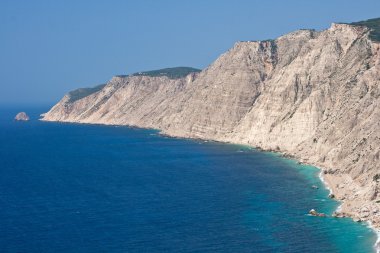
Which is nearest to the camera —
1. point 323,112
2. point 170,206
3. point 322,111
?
point 170,206

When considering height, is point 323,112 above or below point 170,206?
above

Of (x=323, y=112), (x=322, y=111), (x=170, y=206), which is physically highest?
(x=322, y=111)

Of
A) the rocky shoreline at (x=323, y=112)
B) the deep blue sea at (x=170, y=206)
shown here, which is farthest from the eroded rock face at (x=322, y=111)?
the deep blue sea at (x=170, y=206)

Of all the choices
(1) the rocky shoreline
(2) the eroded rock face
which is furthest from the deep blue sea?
(2) the eroded rock face

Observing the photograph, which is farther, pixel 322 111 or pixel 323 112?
pixel 322 111

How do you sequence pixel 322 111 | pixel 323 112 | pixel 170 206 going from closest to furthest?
pixel 170 206 < pixel 323 112 < pixel 322 111

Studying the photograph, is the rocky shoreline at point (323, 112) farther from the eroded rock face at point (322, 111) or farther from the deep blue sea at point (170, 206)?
the deep blue sea at point (170, 206)

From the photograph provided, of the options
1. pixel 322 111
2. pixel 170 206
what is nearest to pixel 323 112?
pixel 322 111

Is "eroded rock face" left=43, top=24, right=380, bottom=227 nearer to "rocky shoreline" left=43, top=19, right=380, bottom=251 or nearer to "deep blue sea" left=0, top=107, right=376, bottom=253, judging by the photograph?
"rocky shoreline" left=43, top=19, right=380, bottom=251

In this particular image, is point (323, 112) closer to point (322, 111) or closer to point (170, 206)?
point (322, 111)
